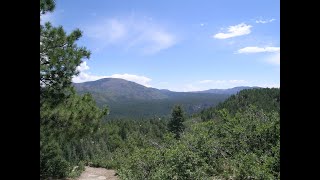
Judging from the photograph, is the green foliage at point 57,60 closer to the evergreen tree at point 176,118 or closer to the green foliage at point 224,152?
the green foliage at point 224,152

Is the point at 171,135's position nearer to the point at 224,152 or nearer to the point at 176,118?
the point at 224,152

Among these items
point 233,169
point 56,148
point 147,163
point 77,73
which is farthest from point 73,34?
point 56,148

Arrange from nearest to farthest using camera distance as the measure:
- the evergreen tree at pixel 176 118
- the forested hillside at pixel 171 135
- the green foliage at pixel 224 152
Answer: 1. the green foliage at pixel 224 152
2. the forested hillside at pixel 171 135
3. the evergreen tree at pixel 176 118

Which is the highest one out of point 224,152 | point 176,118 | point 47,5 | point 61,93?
point 47,5

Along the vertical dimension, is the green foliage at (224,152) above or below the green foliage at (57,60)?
below

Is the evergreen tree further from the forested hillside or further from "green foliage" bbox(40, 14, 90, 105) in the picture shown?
"green foliage" bbox(40, 14, 90, 105)

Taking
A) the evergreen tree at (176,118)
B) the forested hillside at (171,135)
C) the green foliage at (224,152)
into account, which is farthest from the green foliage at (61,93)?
the evergreen tree at (176,118)

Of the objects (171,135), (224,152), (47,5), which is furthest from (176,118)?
(47,5)

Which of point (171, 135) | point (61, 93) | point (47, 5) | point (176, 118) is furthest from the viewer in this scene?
point (176, 118)

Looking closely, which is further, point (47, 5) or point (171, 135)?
point (171, 135)

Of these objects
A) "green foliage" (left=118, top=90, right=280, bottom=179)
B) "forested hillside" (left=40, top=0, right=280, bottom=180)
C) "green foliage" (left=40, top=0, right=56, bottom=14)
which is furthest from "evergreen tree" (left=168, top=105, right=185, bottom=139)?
"green foliage" (left=40, top=0, right=56, bottom=14)

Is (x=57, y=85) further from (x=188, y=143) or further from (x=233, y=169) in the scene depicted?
(x=233, y=169)
